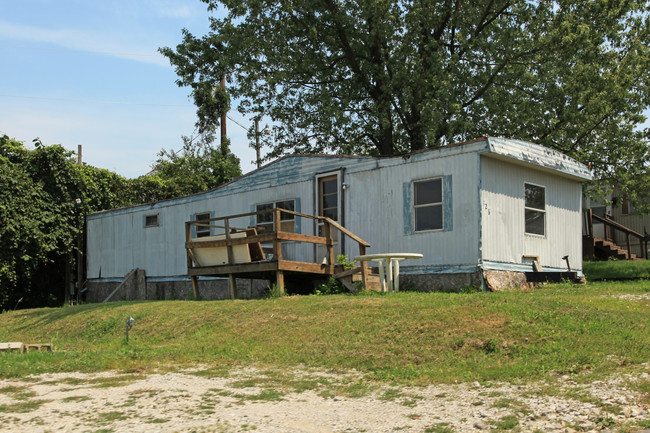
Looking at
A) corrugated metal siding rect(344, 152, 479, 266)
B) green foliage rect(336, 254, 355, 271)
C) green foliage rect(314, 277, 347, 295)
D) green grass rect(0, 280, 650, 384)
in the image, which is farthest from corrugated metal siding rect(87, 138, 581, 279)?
green grass rect(0, 280, 650, 384)

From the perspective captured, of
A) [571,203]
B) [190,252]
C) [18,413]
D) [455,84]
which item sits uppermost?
[455,84]

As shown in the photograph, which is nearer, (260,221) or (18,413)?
(18,413)

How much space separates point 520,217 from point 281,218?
5999 millimetres

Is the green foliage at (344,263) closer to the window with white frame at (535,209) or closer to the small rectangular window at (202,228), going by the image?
the window with white frame at (535,209)

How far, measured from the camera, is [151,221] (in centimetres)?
2088

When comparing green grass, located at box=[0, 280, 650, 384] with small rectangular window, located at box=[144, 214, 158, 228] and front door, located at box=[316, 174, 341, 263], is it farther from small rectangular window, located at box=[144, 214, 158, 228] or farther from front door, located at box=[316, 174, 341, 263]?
small rectangular window, located at box=[144, 214, 158, 228]

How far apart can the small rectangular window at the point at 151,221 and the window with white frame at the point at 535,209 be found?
11.3 m

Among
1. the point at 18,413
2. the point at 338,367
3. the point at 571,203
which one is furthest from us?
the point at 571,203

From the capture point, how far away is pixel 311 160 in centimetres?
1659

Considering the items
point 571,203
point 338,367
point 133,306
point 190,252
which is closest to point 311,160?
point 190,252

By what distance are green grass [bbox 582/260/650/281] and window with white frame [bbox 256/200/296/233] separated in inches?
319

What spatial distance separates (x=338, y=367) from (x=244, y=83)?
1595 cm

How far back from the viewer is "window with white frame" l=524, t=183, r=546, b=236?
1500cm

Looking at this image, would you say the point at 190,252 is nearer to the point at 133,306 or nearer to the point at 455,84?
the point at 133,306
